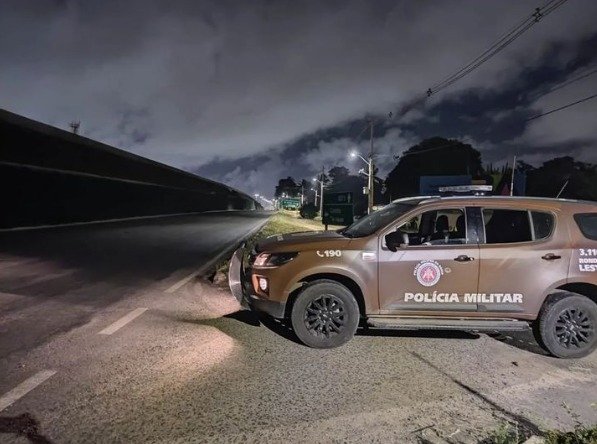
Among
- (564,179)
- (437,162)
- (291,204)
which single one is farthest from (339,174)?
(564,179)

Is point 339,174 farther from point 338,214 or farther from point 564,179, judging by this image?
point 338,214

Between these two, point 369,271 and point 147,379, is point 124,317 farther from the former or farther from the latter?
point 369,271

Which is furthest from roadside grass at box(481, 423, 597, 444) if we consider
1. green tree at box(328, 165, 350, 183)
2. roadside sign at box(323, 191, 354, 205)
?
green tree at box(328, 165, 350, 183)

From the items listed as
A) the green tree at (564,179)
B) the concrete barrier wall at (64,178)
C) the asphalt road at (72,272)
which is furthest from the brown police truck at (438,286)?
the green tree at (564,179)

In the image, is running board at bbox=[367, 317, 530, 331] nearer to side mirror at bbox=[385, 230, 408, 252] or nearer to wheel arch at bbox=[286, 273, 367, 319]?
wheel arch at bbox=[286, 273, 367, 319]

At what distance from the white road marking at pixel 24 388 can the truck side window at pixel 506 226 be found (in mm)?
5151

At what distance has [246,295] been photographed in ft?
18.6

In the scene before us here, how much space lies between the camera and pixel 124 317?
6230mm

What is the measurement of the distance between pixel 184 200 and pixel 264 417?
39442 millimetres

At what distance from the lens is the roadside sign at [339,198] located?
60.6ft

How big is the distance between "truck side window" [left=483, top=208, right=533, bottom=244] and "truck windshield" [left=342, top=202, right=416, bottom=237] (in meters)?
1.00

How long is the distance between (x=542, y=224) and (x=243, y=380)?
13.6 ft

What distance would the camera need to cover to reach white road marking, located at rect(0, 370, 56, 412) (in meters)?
3.63

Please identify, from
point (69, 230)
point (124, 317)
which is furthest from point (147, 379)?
point (69, 230)
